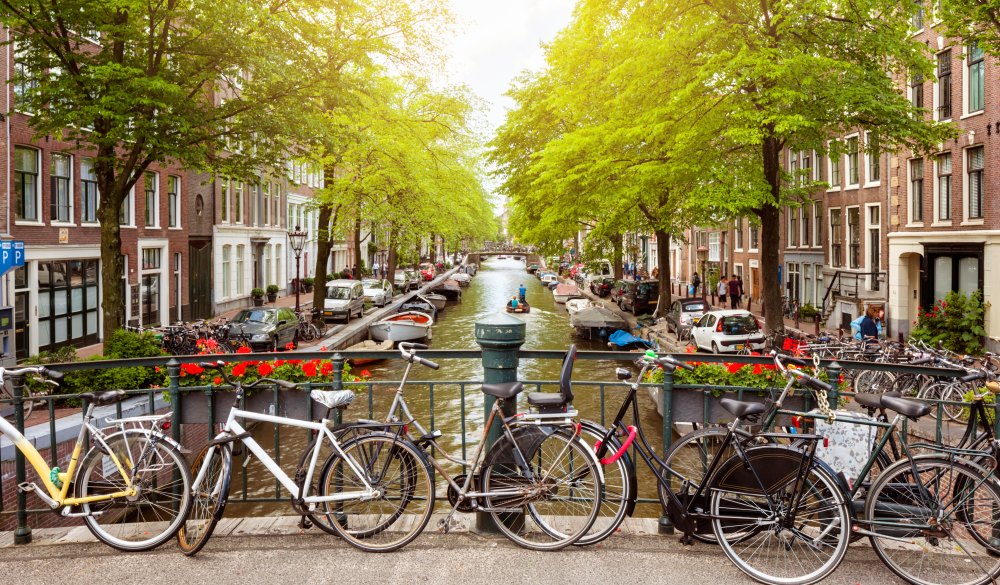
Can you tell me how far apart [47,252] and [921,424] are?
20977 mm

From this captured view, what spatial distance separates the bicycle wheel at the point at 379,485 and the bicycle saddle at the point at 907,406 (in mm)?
2914

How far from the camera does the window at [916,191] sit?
78.5 feet

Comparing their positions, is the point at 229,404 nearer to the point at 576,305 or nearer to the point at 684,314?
the point at 684,314

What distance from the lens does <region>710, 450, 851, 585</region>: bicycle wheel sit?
4395mm

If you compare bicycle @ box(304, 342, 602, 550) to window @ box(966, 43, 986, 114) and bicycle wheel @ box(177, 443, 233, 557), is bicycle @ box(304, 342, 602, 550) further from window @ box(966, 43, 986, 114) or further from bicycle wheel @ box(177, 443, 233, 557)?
window @ box(966, 43, 986, 114)

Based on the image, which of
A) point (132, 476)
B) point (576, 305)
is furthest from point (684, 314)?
point (132, 476)

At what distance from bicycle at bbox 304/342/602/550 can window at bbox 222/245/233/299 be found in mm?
33910

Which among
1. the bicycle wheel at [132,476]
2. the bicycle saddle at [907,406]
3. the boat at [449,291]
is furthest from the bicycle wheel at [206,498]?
the boat at [449,291]

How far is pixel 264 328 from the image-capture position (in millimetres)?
22625

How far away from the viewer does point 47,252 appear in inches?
795

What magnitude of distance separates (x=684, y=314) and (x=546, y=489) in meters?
22.3

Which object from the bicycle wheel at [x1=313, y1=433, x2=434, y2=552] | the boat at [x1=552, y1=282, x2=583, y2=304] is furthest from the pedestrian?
the bicycle wheel at [x1=313, y1=433, x2=434, y2=552]

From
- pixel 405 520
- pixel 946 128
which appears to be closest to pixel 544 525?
pixel 405 520

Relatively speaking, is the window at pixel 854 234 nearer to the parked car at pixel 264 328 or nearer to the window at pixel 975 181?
the window at pixel 975 181
